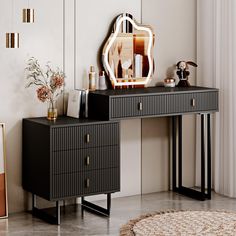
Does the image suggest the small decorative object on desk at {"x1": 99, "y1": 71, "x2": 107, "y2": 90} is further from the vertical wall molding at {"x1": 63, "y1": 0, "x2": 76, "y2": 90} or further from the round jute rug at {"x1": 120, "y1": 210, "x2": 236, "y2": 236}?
the round jute rug at {"x1": 120, "y1": 210, "x2": 236, "y2": 236}

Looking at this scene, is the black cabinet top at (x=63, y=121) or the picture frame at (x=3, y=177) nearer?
the black cabinet top at (x=63, y=121)

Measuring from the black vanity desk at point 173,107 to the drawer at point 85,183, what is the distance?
0.41 m

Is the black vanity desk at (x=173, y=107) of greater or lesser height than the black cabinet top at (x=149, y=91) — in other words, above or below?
below

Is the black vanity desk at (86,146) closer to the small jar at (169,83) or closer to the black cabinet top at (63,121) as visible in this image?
the black cabinet top at (63,121)

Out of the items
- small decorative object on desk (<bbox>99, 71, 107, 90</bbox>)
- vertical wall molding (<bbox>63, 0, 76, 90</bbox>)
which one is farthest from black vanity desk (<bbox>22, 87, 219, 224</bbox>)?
vertical wall molding (<bbox>63, 0, 76, 90</bbox>)

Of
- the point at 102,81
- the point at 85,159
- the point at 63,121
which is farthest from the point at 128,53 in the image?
the point at 85,159

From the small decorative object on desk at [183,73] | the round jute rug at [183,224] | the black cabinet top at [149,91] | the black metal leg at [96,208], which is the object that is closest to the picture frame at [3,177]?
the black metal leg at [96,208]

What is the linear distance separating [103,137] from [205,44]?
1443 mm

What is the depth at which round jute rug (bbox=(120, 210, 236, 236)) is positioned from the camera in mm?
4441

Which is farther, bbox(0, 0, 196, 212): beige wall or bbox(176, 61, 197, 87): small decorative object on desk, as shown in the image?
bbox(176, 61, 197, 87): small decorative object on desk

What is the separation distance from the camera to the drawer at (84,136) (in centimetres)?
459

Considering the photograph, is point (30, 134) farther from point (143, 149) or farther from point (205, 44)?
point (205, 44)

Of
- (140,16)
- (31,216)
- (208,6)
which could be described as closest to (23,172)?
(31,216)

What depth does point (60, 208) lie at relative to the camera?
513 cm
